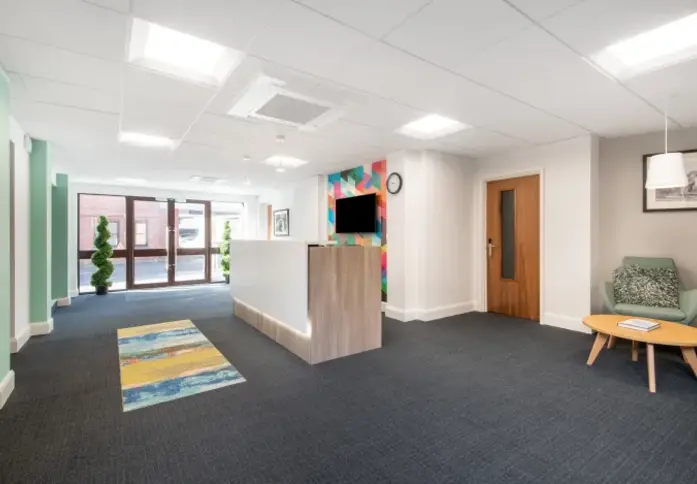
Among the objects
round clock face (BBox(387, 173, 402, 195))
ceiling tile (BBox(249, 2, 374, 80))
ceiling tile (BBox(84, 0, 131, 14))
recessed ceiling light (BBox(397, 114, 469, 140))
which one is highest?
recessed ceiling light (BBox(397, 114, 469, 140))

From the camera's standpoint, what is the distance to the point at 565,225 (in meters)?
4.66

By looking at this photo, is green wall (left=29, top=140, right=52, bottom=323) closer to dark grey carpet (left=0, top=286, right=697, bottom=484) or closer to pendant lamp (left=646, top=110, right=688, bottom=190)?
dark grey carpet (left=0, top=286, right=697, bottom=484)

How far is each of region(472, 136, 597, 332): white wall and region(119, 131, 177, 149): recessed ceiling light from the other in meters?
5.04

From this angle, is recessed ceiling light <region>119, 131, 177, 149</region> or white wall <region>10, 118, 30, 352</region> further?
recessed ceiling light <region>119, 131, 177, 149</region>

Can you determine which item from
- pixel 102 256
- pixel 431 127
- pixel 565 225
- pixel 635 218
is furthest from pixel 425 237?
pixel 102 256

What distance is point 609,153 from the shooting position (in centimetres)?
459

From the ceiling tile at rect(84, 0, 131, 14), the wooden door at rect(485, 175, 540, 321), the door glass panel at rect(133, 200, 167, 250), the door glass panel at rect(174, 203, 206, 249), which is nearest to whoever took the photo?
the ceiling tile at rect(84, 0, 131, 14)

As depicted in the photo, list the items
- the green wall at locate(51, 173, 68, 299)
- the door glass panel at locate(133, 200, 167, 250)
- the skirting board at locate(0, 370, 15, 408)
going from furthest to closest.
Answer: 1. the door glass panel at locate(133, 200, 167, 250)
2. the green wall at locate(51, 173, 68, 299)
3. the skirting board at locate(0, 370, 15, 408)

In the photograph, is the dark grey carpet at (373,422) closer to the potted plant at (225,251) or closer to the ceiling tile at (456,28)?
the ceiling tile at (456,28)

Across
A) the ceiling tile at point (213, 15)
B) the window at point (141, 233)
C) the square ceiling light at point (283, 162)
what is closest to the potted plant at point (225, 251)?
the window at point (141, 233)

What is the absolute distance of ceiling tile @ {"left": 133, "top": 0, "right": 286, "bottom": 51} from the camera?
188 cm

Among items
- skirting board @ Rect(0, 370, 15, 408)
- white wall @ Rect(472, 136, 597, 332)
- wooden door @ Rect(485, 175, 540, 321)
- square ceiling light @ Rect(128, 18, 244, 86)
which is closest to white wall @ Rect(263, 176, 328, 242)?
wooden door @ Rect(485, 175, 540, 321)

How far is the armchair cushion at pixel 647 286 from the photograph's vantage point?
388cm

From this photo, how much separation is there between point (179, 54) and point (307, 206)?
216 inches
